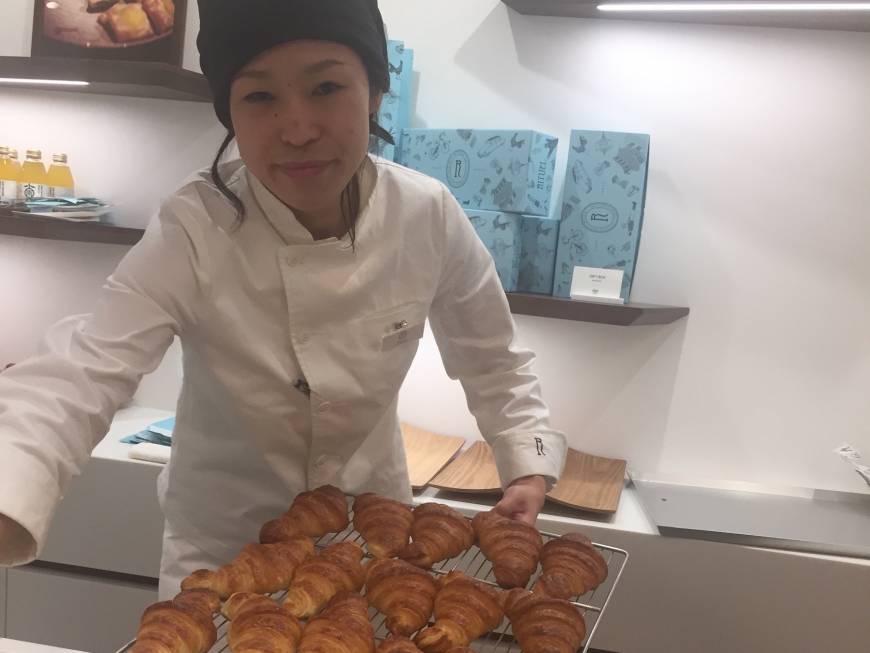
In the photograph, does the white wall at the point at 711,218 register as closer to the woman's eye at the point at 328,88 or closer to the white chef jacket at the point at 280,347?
the white chef jacket at the point at 280,347

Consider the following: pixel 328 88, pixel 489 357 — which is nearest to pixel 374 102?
pixel 328 88

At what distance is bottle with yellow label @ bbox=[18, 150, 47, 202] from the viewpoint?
225cm

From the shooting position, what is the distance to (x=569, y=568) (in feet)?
3.30

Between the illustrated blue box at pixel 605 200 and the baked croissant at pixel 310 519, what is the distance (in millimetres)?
1025

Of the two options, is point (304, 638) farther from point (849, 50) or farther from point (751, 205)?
point (849, 50)

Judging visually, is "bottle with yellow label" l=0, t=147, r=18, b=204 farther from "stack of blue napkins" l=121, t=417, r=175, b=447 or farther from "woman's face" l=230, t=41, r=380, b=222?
"woman's face" l=230, t=41, r=380, b=222

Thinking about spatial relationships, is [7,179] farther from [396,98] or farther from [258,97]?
[258,97]

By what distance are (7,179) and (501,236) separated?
4.70ft

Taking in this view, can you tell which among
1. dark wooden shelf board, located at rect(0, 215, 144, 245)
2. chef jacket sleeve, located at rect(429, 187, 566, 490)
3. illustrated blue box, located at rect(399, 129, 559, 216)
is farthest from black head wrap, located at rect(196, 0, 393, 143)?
dark wooden shelf board, located at rect(0, 215, 144, 245)

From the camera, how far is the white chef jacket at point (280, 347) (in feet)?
3.14

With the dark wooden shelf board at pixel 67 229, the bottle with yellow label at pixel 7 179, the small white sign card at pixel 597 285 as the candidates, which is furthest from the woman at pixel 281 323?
the bottle with yellow label at pixel 7 179

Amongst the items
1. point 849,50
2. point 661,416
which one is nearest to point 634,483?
point 661,416

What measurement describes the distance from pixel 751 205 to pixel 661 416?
1.94 ft

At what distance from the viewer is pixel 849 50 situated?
1921 mm
